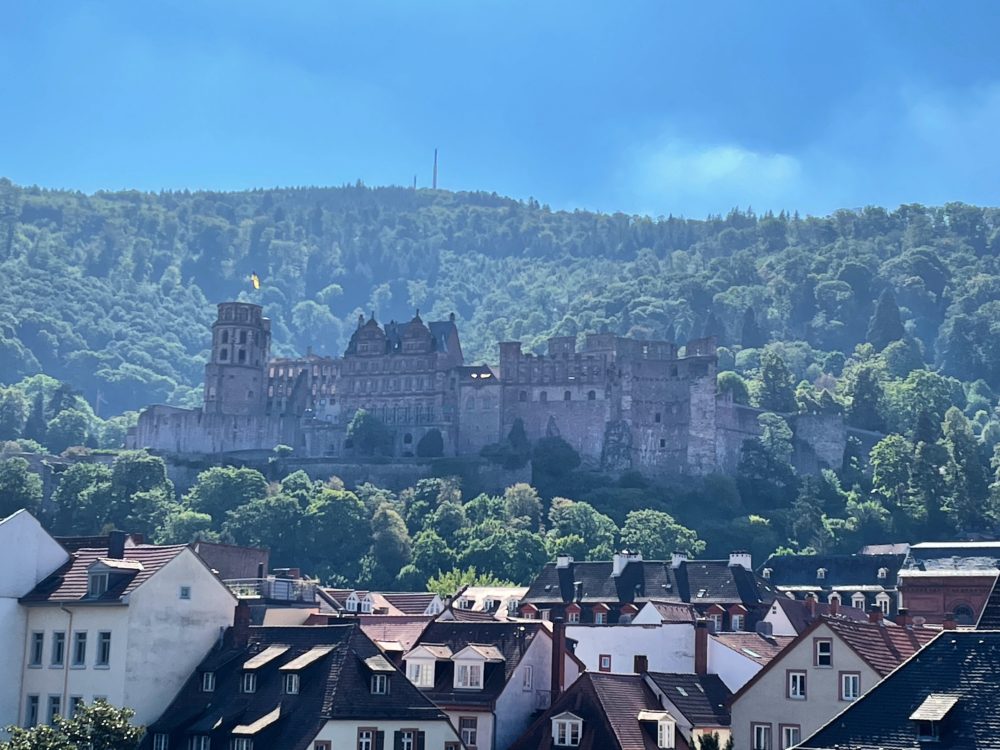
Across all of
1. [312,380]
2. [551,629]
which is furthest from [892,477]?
[551,629]

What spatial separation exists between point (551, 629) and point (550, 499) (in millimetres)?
91727

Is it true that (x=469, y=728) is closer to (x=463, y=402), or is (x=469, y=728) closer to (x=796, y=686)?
(x=796, y=686)

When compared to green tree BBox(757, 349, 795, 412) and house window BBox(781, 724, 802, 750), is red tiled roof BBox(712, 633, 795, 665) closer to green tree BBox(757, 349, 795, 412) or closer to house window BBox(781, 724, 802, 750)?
house window BBox(781, 724, 802, 750)

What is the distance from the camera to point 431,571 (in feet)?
454

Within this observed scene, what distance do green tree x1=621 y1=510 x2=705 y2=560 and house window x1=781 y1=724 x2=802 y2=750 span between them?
84.7 m

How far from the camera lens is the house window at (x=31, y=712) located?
58.2 metres

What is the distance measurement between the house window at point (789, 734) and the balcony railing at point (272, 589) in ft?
123

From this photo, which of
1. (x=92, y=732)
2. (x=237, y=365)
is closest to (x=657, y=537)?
(x=237, y=365)

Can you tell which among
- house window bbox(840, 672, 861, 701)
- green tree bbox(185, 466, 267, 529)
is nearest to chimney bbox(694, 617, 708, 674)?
house window bbox(840, 672, 861, 701)

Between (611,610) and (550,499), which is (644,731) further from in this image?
(550,499)

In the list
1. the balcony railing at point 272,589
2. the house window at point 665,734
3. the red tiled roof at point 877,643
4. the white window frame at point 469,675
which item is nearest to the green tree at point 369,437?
the balcony railing at point 272,589

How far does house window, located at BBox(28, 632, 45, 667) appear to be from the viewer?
193ft

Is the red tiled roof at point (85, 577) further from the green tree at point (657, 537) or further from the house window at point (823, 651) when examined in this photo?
the green tree at point (657, 537)

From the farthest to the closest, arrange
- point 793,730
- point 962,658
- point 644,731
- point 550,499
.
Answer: point 550,499 < point 644,731 < point 793,730 < point 962,658
